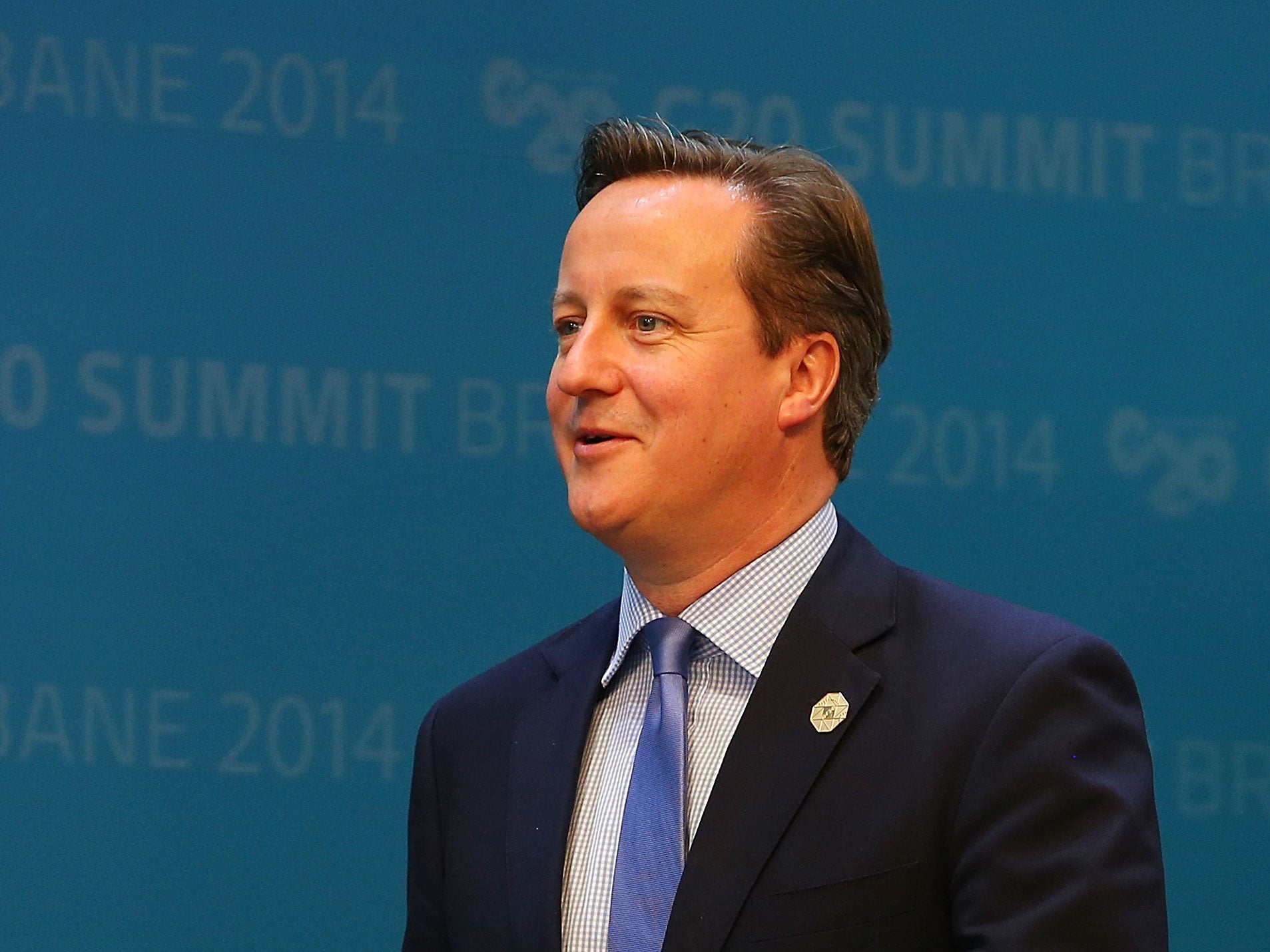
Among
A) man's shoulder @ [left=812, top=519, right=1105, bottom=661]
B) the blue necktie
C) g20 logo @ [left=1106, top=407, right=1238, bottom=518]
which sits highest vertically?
g20 logo @ [left=1106, top=407, right=1238, bottom=518]

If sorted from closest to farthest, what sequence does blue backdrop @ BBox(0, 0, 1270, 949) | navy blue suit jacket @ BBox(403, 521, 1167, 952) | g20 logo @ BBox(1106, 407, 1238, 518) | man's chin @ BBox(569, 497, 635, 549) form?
1. navy blue suit jacket @ BBox(403, 521, 1167, 952)
2. man's chin @ BBox(569, 497, 635, 549)
3. blue backdrop @ BBox(0, 0, 1270, 949)
4. g20 logo @ BBox(1106, 407, 1238, 518)

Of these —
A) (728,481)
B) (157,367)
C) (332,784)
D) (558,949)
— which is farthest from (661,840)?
(157,367)

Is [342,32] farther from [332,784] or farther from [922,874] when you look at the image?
[922,874]

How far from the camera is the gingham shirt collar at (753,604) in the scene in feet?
5.96

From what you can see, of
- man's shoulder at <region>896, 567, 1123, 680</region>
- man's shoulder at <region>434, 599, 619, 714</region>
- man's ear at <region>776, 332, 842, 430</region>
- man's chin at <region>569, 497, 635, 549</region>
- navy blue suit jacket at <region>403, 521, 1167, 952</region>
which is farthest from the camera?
man's shoulder at <region>434, 599, 619, 714</region>

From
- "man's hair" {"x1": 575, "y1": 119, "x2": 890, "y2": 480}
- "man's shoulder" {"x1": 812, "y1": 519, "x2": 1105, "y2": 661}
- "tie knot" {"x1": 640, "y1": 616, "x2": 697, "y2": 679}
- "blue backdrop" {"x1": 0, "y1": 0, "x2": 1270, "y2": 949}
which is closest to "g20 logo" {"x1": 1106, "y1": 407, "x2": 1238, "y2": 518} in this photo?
"blue backdrop" {"x1": 0, "y1": 0, "x2": 1270, "y2": 949}

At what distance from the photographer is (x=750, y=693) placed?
1.81 m

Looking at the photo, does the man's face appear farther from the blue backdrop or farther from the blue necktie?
the blue backdrop

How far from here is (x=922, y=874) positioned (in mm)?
1612

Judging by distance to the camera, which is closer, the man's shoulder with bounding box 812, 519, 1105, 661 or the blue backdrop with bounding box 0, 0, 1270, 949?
the man's shoulder with bounding box 812, 519, 1105, 661

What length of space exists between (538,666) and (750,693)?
13.1 inches

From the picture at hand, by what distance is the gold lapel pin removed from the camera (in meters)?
1.72

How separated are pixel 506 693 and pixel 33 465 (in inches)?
43.2

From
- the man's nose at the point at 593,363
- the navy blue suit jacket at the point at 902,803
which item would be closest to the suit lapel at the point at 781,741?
the navy blue suit jacket at the point at 902,803
